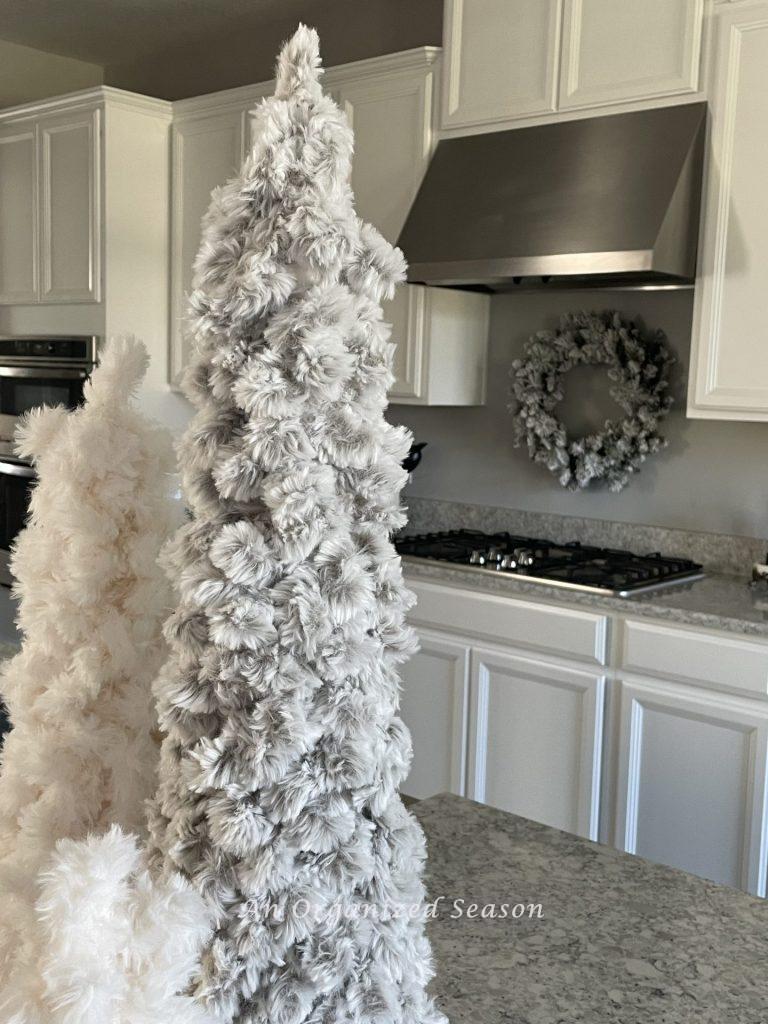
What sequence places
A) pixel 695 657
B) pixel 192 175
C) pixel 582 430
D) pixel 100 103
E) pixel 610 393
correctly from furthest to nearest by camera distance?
pixel 192 175 < pixel 100 103 < pixel 582 430 < pixel 610 393 < pixel 695 657

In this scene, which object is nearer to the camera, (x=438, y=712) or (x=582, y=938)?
(x=582, y=938)

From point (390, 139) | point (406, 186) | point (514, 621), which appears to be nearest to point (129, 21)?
point (390, 139)

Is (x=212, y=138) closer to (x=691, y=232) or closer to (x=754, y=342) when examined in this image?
(x=691, y=232)

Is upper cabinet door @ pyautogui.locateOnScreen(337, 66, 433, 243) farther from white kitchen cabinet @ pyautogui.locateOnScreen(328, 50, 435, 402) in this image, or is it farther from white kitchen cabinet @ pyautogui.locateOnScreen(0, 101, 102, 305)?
white kitchen cabinet @ pyautogui.locateOnScreen(0, 101, 102, 305)

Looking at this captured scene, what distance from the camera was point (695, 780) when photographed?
247cm

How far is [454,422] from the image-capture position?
3691 mm

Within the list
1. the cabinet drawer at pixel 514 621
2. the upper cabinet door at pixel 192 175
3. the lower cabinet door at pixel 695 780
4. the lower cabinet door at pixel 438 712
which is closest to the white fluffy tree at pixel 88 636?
the cabinet drawer at pixel 514 621

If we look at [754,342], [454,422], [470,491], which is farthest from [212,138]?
[754,342]

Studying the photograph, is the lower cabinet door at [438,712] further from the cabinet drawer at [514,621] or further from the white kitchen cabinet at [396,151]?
the white kitchen cabinet at [396,151]

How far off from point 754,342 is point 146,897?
2402 mm

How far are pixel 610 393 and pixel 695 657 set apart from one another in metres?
1.03

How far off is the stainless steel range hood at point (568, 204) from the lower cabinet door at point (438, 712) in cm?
107

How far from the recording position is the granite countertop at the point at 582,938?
75 cm

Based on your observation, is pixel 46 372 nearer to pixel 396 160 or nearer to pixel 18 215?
pixel 18 215
